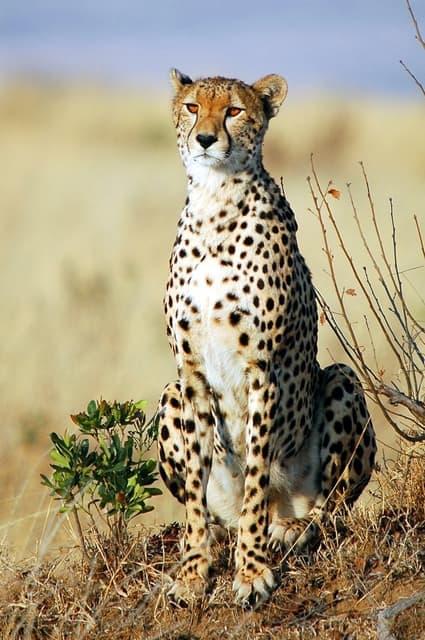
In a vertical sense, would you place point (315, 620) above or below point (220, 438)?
below

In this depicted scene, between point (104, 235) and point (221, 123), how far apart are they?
310 inches

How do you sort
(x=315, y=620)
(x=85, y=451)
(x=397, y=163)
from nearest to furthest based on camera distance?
(x=315, y=620) < (x=85, y=451) < (x=397, y=163)

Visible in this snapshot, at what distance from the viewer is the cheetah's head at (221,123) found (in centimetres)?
392

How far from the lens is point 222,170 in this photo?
402cm

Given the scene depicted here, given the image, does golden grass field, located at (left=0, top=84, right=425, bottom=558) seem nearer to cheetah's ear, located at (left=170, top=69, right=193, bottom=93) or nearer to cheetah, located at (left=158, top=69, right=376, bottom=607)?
cheetah, located at (left=158, top=69, right=376, bottom=607)

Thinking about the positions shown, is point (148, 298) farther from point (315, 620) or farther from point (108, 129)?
point (108, 129)

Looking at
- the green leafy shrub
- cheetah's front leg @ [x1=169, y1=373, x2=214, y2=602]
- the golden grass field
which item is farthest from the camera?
the golden grass field

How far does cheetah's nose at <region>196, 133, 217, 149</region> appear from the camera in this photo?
389cm

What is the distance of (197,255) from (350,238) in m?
6.51

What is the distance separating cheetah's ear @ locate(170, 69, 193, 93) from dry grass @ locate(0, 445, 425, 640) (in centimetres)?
139

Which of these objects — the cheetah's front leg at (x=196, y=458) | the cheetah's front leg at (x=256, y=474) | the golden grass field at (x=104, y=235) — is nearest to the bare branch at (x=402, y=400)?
the golden grass field at (x=104, y=235)

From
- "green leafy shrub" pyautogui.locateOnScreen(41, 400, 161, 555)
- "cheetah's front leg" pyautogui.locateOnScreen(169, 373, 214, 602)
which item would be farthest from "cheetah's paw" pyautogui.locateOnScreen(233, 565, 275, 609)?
"green leafy shrub" pyautogui.locateOnScreen(41, 400, 161, 555)

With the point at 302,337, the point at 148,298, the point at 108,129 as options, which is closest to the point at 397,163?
the point at 108,129

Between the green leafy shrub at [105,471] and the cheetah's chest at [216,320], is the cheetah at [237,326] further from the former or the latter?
the green leafy shrub at [105,471]
